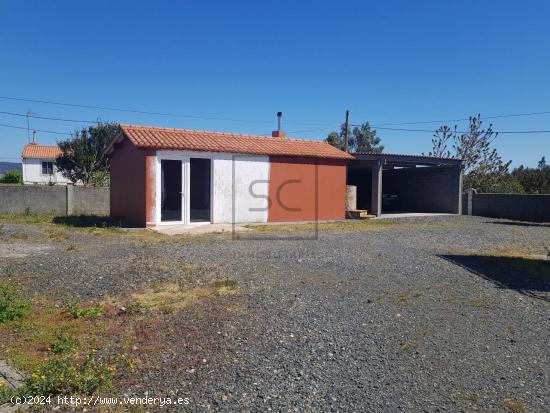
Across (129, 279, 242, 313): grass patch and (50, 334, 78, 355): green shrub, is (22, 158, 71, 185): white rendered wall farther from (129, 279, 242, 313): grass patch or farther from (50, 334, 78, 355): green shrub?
(50, 334, 78, 355): green shrub

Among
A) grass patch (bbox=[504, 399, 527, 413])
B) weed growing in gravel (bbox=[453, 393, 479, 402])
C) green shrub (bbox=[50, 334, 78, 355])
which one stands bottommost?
grass patch (bbox=[504, 399, 527, 413])

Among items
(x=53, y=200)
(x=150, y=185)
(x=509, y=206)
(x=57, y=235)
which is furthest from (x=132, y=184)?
(x=509, y=206)

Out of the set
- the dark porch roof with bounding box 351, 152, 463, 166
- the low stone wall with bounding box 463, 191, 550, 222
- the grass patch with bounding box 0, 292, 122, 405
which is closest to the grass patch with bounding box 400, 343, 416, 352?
the grass patch with bounding box 0, 292, 122, 405

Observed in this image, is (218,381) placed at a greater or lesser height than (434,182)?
lesser

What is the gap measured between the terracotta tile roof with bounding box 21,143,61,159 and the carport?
3578 centimetres

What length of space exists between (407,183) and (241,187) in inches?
579

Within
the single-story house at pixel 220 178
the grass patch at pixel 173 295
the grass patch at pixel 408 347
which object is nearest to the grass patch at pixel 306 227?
the single-story house at pixel 220 178

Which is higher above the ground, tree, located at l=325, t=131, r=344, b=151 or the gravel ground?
tree, located at l=325, t=131, r=344, b=151

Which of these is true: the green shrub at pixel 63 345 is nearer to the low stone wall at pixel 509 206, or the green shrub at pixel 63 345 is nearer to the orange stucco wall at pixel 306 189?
the orange stucco wall at pixel 306 189

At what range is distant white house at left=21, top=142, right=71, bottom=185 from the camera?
4953 cm

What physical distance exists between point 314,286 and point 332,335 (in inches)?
93.1

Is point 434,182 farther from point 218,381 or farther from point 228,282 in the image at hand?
point 218,381

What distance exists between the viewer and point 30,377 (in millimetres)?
3891

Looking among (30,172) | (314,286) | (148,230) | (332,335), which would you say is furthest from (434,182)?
(30,172)
